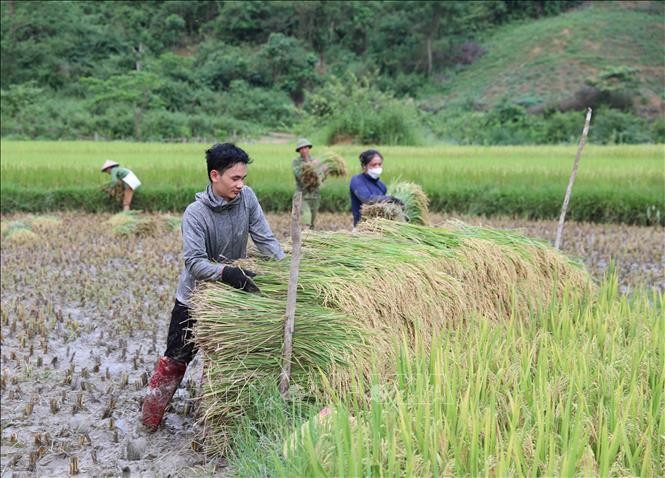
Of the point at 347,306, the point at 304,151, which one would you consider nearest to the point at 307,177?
the point at 304,151

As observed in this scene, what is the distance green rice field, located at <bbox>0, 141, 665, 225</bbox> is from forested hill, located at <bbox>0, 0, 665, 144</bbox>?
276 inches

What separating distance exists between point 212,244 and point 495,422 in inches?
69.3

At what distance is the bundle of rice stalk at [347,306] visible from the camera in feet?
9.87

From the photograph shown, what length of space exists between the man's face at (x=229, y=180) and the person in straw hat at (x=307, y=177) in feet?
15.5

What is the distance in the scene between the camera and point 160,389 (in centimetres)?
354

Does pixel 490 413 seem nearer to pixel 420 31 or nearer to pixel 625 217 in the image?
pixel 625 217

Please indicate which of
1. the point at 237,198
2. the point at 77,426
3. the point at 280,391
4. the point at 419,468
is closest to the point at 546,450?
the point at 419,468

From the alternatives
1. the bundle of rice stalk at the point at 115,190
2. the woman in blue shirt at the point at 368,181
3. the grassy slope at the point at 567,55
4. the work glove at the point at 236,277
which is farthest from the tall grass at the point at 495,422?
the grassy slope at the point at 567,55

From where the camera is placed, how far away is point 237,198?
3400 mm

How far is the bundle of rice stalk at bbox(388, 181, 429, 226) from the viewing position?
603 cm

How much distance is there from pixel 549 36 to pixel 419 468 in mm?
35823

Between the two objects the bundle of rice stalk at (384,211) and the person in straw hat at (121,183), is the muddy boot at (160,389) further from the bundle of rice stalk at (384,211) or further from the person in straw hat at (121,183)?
the person in straw hat at (121,183)

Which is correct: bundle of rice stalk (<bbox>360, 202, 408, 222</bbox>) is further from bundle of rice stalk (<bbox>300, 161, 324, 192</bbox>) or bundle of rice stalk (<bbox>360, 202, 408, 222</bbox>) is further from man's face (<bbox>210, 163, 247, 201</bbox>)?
bundle of rice stalk (<bbox>300, 161, 324, 192</bbox>)

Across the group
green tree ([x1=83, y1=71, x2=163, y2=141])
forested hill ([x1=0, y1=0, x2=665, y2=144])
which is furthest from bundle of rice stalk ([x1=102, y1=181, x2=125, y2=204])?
green tree ([x1=83, y1=71, x2=163, y2=141])
